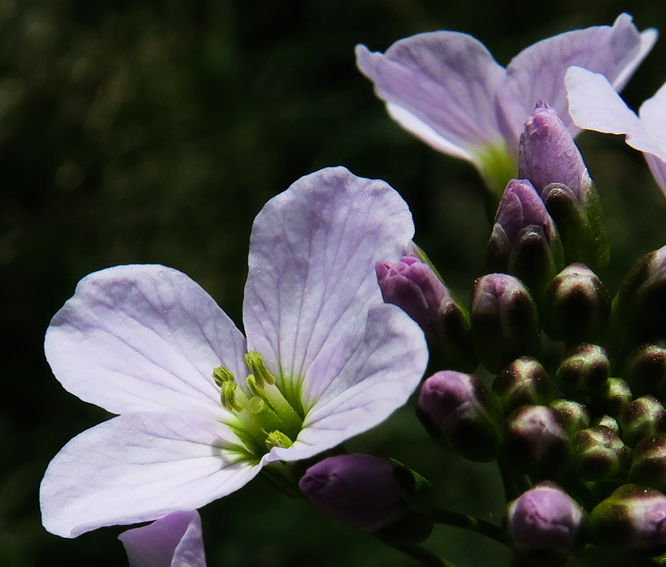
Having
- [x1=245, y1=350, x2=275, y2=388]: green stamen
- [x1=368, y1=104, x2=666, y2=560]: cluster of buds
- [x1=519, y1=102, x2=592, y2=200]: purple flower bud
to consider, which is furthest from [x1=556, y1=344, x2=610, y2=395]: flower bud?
[x1=245, y1=350, x2=275, y2=388]: green stamen

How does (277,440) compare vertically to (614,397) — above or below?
above

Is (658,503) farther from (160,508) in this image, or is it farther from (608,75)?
(608,75)

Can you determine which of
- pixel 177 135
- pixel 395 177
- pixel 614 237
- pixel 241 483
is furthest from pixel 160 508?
pixel 614 237

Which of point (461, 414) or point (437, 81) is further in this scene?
point (437, 81)

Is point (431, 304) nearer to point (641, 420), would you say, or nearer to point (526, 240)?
point (526, 240)

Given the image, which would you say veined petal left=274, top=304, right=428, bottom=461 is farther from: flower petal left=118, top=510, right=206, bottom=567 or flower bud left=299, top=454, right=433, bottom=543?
flower petal left=118, top=510, right=206, bottom=567

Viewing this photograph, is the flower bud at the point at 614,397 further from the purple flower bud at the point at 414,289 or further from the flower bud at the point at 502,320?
the purple flower bud at the point at 414,289

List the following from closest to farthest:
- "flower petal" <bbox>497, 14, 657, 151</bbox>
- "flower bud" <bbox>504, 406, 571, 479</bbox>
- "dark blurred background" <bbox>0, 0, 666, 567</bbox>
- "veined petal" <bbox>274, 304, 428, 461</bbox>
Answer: "veined petal" <bbox>274, 304, 428, 461</bbox> → "flower bud" <bbox>504, 406, 571, 479</bbox> → "flower petal" <bbox>497, 14, 657, 151</bbox> → "dark blurred background" <bbox>0, 0, 666, 567</bbox>

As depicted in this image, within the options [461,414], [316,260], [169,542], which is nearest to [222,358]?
[316,260]
